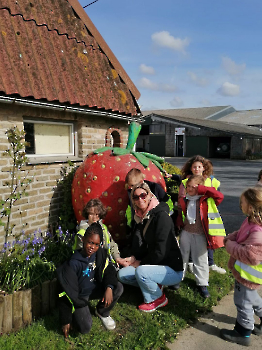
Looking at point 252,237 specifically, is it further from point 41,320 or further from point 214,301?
point 41,320

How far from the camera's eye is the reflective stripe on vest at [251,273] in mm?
2609

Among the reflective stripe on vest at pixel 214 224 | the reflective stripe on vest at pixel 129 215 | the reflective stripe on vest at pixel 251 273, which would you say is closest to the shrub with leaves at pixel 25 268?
the reflective stripe on vest at pixel 129 215

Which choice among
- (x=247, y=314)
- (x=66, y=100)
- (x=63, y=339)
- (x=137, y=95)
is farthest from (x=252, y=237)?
(x=137, y=95)

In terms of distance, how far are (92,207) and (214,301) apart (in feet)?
6.14

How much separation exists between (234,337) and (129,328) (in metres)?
1.03

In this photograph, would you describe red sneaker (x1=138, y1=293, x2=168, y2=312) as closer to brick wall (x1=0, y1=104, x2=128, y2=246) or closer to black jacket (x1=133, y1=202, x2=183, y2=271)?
black jacket (x1=133, y1=202, x2=183, y2=271)

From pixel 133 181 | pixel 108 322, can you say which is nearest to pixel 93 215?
pixel 133 181

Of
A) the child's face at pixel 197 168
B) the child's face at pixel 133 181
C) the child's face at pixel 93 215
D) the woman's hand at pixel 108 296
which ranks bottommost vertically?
the woman's hand at pixel 108 296

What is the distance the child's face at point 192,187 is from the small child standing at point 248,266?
2.65 ft

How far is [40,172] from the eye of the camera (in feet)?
15.1

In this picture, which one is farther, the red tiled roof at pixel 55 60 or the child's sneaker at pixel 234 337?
the red tiled roof at pixel 55 60

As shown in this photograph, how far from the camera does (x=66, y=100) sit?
14.8ft

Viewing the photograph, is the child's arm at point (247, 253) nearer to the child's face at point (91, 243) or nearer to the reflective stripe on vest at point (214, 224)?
the reflective stripe on vest at point (214, 224)

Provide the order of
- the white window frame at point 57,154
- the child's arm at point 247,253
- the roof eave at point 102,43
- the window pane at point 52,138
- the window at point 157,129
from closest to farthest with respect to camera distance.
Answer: the child's arm at point 247,253 < the white window frame at point 57,154 < the window pane at point 52,138 < the roof eave at point 102,43 < the window at point 157,129
